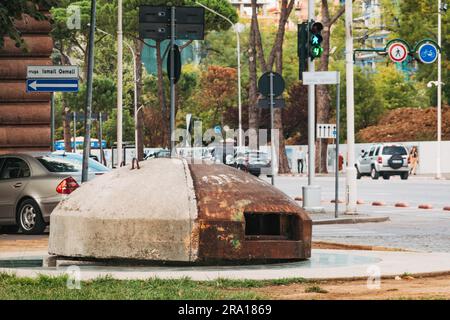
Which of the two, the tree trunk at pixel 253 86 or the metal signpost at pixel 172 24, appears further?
the tree trunk at pixel 253 86

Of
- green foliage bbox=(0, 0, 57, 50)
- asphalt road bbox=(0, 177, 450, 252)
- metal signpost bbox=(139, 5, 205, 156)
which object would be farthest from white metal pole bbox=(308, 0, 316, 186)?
green foliage bbox=(0, 0, 57, 50)

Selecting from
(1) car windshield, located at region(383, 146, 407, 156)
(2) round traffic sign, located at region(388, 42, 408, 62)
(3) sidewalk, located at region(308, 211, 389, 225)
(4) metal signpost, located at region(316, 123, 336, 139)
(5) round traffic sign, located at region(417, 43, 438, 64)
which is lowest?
(3) sidewalk, located at region(308, 211, 389, 225)

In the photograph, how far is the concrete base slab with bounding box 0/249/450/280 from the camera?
1335 cm

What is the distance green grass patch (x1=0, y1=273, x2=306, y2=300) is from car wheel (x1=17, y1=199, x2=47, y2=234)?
1012 cm

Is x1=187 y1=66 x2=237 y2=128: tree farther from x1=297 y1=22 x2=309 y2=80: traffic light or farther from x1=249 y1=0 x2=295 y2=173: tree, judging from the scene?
x1=297 y1=22 x2=309 y2=80: traffic light

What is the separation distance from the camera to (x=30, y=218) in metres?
23.7

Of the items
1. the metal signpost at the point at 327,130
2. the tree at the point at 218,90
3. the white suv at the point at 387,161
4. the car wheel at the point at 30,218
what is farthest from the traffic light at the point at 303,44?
the tree at the point at 218,90

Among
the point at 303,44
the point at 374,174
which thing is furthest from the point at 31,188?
the point at 374,174

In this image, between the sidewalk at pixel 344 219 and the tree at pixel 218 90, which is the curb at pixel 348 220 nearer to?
the sidewalk at pixel 344 219

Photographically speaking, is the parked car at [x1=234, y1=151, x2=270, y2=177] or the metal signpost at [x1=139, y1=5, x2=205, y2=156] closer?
the metal signpost at [x1=139, y1=5, x2=205, y2=156]

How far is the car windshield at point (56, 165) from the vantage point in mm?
24016

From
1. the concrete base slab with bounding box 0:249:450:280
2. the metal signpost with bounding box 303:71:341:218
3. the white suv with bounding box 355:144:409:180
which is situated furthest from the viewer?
the white suv with bounding box 355:144:409:180

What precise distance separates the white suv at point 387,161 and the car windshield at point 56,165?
40.4 m
